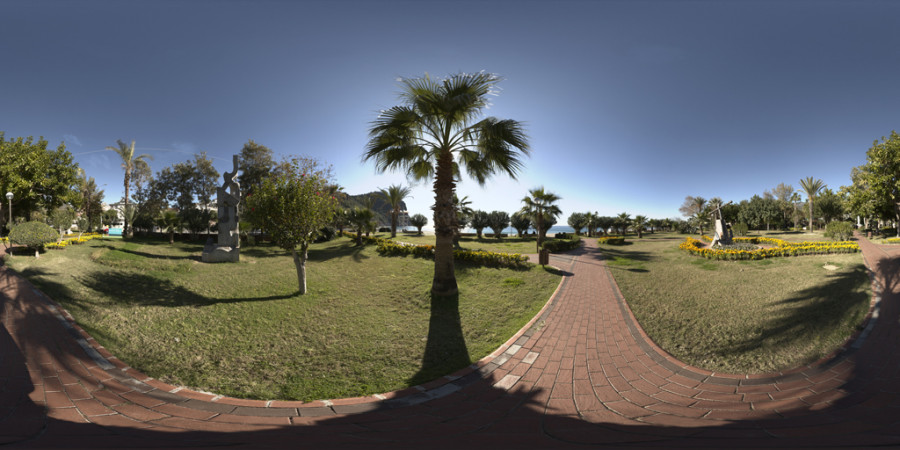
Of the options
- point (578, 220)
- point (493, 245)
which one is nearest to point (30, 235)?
point (493, 245)

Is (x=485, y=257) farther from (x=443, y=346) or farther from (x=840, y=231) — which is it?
(x=840, y=231)

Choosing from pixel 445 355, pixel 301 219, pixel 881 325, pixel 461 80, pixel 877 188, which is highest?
pixel 461 80

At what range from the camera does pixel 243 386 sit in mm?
4012

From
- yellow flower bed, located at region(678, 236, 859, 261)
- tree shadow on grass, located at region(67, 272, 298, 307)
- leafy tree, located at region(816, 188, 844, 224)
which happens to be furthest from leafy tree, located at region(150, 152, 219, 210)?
leafy tree, located at region(816, 188, 844, 224)

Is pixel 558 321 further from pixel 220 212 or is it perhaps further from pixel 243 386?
pixel 220 212

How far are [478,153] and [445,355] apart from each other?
20.0 feet

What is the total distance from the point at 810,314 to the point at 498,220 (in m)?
29.3

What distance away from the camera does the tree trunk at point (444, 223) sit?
28.4 ft

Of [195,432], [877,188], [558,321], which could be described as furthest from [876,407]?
[877,188]

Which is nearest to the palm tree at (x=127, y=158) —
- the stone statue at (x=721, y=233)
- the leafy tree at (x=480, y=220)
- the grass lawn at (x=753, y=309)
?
the leafy tree at (x=480, y=220)

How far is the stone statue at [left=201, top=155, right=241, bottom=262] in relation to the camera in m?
14.7

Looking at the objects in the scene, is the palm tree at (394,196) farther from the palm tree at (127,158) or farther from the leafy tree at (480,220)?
the palm tree at (127,158)

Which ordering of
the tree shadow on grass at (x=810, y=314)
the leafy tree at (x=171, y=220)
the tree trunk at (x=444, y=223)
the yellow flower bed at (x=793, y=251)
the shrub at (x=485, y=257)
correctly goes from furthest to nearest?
the leafy tree at (x=171, y=220)
the shrub at (x=485, y=257)
the yellow flower bed at (x=793, y=251)
the tree trunk at (x=444, y=223)
the tree shadow on grass at (x=810, y=314)

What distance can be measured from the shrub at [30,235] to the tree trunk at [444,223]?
1669 centimetres
